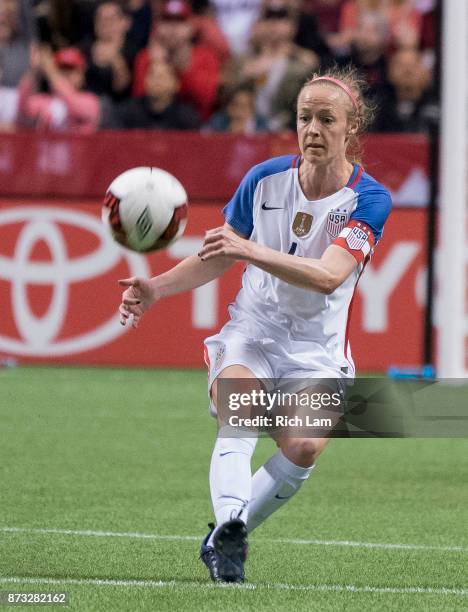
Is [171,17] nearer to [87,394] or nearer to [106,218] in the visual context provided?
[87,394]

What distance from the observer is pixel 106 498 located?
745 centimetres

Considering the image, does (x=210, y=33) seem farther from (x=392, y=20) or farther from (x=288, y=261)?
(x=288, y=261)

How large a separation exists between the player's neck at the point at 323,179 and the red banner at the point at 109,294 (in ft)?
23.9

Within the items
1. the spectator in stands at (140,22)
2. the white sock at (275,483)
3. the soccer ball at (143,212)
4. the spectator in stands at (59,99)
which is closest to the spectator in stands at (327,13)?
the spectator in stands at (140,22)

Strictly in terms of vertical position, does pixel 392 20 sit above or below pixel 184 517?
above

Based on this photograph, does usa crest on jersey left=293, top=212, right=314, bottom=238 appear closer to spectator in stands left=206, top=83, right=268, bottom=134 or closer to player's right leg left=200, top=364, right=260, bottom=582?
player's right leg left=200, top=364, right=260, bottom=582

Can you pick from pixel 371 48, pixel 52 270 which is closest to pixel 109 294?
pixel 52 270

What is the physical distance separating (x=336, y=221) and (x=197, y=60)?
999 centimetres

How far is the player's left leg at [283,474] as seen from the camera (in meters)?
5.43

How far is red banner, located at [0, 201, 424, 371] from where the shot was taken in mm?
13016

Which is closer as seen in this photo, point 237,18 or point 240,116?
point 240,116

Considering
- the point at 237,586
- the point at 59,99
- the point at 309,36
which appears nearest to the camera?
the point at 237,586

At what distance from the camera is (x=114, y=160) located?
523 inches

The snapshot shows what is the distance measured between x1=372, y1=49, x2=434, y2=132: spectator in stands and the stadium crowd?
14 mm
